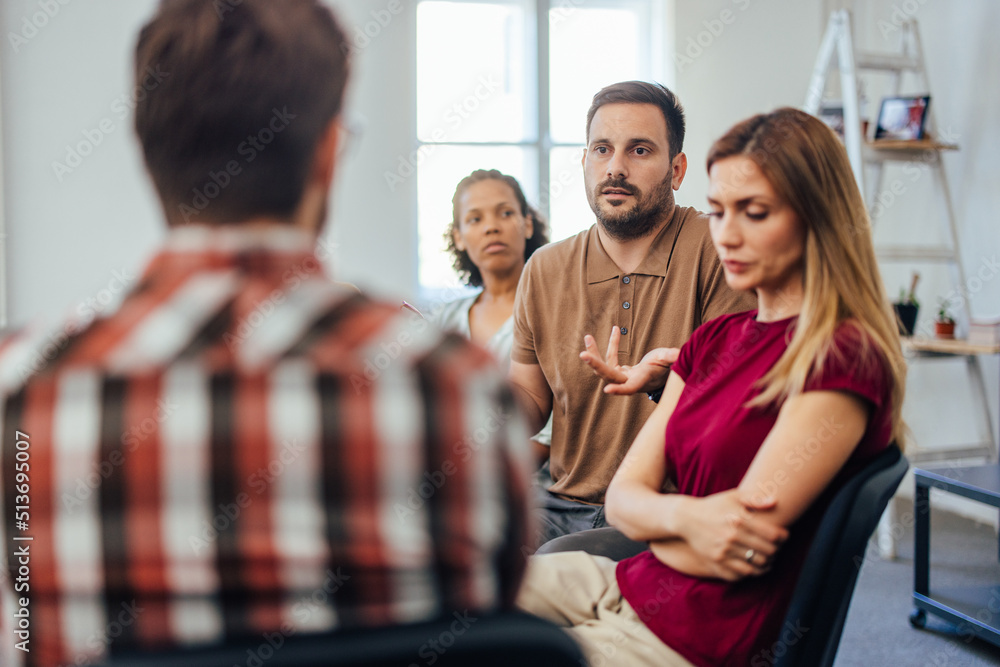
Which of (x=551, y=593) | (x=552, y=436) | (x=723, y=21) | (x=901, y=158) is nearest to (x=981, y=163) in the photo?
(x=901, y=158)

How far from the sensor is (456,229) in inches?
112

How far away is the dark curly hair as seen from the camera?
8.90ft

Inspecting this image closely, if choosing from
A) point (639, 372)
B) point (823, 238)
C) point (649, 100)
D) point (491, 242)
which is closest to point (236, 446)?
point (823, 238)

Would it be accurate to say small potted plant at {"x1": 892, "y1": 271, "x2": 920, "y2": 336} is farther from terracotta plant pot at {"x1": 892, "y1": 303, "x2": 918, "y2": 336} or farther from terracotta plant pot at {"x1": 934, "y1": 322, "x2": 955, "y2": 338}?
terracotta plant pot at {"x1": 934, "y1": 322, "x2": 955, "y2": 338}

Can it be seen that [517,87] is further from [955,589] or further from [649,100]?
[955,589]

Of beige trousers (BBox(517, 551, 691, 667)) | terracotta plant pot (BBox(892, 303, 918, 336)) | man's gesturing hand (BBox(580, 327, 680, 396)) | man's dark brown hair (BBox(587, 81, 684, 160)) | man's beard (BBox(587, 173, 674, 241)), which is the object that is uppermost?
man's dark brown hair (BBox(587, 81, 684, 160))

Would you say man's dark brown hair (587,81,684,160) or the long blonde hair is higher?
man's dark brown hair (587,81,684,160)

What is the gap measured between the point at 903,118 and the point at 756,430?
258cm

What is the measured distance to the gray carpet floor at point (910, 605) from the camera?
2271 millimetres

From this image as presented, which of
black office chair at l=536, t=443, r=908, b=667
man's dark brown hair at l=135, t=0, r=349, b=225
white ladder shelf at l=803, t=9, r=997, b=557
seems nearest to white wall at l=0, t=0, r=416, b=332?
white ladder shelf at l=803, t=9, r=997, b=557

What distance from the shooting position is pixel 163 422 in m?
0.57

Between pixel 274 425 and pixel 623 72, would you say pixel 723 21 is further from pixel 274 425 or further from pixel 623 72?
pixel 274 425

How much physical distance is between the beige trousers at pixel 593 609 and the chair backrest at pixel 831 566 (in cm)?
16

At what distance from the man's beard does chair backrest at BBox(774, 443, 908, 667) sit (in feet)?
2.99
